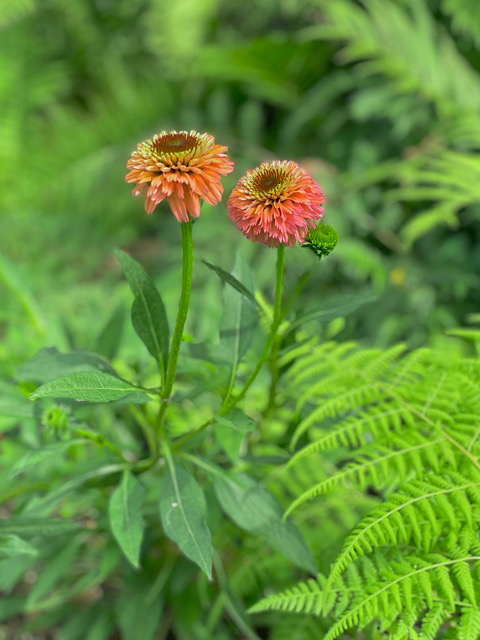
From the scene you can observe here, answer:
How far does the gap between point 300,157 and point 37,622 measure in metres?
→ 1.61

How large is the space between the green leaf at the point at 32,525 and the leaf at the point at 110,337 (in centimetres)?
23

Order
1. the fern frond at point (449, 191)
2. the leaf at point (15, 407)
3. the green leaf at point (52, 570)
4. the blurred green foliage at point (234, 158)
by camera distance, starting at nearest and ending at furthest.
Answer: the leaf at point (15, 407) → the green leaf at point (52, 570) → the blurred green foliage at point (234, 158) → the fern frond at point (449, 191)

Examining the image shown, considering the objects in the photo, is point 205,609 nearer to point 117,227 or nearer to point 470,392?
point 470,392

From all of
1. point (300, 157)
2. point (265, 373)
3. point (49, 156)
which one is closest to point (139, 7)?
point (49, 156)

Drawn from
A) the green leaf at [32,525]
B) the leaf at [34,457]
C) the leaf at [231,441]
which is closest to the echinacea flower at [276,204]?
the leaf at [231,441]

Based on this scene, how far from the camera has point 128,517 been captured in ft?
2.05

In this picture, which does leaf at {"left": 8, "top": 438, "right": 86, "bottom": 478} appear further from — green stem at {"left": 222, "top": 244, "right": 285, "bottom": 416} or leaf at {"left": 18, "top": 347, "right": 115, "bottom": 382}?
green stem at {"left": 222, "top": 244, "right": 285, "bottom": 416}

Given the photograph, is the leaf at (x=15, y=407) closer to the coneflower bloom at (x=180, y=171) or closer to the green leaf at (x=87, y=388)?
the green leaf at (x=87, y=388)

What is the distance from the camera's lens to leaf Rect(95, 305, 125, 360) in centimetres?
82

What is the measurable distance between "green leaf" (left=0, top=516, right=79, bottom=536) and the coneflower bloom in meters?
0.44

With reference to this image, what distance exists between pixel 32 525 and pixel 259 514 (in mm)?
284

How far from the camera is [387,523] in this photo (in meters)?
0.56

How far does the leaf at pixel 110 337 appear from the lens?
2.69 feet

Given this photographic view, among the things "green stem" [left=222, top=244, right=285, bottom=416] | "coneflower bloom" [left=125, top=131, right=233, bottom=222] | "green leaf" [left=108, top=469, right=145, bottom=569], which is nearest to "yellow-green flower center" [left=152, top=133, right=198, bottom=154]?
"coneflower bloom" [left=125, top=131, right=233, bottom=222]
